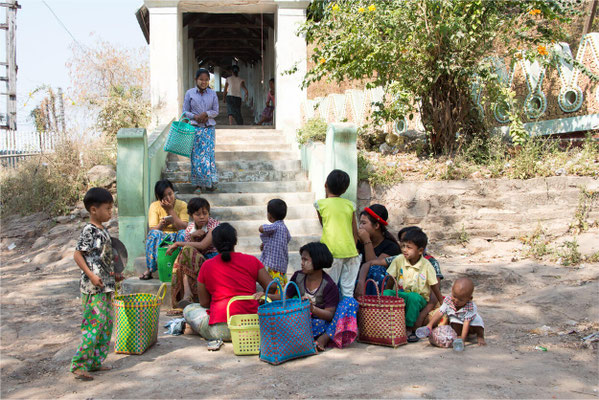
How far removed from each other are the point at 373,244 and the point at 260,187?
319 cm

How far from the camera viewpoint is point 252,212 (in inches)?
295

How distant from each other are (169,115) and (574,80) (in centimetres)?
735

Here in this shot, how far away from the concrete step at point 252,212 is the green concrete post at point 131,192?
1067mm

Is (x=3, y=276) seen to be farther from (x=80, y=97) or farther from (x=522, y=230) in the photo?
(x=80, y=97)

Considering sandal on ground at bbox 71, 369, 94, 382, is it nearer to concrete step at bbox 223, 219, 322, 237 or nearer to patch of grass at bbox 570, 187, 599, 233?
concrete step at bbox 223, 219, 322, 237

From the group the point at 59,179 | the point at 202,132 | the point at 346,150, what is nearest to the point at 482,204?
the point at 346,150

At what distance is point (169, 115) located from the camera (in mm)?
10633

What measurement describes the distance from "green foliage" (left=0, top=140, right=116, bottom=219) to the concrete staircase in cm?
288

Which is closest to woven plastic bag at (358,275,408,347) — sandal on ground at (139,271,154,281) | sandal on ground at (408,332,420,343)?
sandal on ground at (408,332,420,343)

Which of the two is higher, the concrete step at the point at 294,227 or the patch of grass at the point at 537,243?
the concrete step at the point at 294,227

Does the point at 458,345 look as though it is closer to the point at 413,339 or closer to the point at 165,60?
the point at 413,339

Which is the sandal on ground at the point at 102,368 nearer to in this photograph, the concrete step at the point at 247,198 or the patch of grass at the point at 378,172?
the concrete step at the point at 247,198

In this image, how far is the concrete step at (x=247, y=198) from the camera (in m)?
7.70

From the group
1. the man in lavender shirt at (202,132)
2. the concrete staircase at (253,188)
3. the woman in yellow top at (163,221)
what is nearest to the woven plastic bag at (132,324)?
the woman in yellow top at (163,221)
